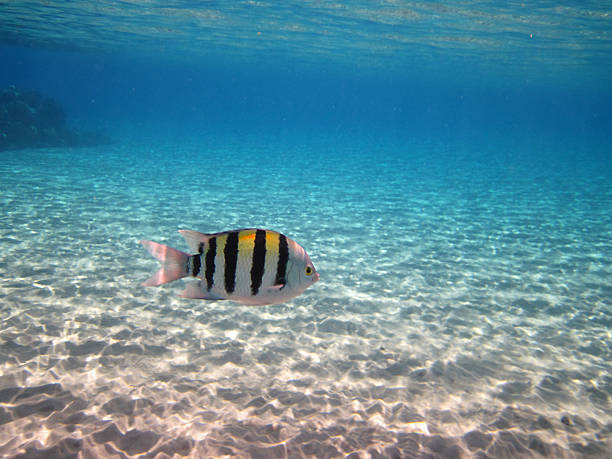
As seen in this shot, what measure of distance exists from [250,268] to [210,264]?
284 millimetres

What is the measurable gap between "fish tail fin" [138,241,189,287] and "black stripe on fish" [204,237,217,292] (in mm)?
170

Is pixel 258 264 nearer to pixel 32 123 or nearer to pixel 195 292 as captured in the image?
pixel 195 292

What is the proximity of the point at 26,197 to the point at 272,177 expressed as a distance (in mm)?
11131

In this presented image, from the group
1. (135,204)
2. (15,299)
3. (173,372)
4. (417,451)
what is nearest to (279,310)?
(173,372)

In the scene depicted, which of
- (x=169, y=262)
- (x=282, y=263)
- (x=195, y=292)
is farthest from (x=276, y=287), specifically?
(x=169, y=262)

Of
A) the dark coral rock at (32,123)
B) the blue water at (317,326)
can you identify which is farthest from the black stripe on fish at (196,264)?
the dark coral rock at (32,123)

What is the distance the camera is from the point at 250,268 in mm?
2592

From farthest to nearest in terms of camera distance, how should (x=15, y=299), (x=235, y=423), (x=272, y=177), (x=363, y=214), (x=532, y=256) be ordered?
1. (x=272, y=177)
2. (x=363, y=214)
3. (x=532, y=256)
4. (x=15, y=299)
5. (x=235, y=423)

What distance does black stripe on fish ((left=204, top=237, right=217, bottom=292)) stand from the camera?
263cm

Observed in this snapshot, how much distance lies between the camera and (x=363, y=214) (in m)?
14.1

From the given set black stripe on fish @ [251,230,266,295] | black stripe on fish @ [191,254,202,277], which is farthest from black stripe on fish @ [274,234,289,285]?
black stripe on fish @ [191,254,202,277]

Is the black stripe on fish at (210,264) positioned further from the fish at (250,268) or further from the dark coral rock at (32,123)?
the dark coral rock at (32,123)

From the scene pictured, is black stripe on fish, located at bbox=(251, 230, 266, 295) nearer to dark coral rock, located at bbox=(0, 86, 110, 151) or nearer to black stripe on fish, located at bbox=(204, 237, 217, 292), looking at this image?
black stripe on fish, located at bbox=(204, 237, 217, 292)

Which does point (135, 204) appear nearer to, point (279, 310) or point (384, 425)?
point (279, 310)
